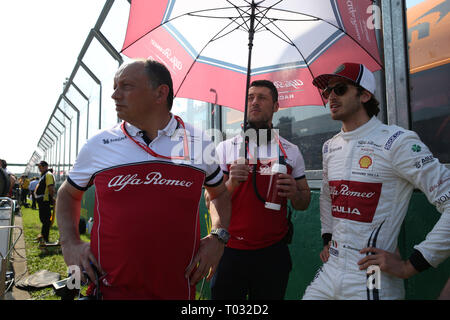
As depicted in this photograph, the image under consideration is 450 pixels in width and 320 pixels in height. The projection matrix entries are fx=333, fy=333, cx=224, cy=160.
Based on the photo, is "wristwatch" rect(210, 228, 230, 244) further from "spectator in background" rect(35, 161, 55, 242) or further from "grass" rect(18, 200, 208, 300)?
"spectator in background" rect(35, 161, 55, 242)

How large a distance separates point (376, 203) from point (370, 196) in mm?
46

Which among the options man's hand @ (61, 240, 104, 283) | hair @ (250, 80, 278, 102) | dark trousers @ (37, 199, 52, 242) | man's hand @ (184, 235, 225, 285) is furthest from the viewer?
dark trousers @ (37, 199, 52, 242)

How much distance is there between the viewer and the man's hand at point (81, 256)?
1385mm

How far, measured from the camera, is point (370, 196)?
1771mm

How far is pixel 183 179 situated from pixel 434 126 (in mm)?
1959

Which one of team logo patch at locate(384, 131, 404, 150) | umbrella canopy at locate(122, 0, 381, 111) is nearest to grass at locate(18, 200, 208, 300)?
umbrella canopy at locate(122, 0, 381, 111)

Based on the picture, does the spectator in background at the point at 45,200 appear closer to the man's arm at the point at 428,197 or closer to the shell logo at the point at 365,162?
the shell logo at the point at 365,162

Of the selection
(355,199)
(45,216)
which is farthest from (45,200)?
(355,199)

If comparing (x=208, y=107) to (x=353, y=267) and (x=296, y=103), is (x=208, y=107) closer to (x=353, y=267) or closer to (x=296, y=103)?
(x=296, y=103)

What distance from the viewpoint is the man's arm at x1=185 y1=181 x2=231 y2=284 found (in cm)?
157

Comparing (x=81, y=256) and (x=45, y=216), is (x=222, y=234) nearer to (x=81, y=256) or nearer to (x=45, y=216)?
(x=81, y=256)
